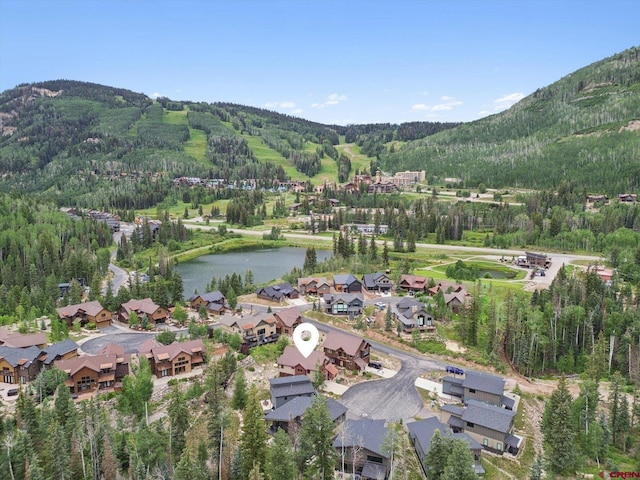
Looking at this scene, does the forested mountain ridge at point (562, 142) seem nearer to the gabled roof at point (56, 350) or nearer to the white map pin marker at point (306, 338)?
the white map pin marker at point (306, 338)

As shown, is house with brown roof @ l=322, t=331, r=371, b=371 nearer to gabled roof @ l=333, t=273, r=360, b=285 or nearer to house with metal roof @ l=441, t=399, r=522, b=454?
house with metal roof @ l=441, t=399, r=522, b=454

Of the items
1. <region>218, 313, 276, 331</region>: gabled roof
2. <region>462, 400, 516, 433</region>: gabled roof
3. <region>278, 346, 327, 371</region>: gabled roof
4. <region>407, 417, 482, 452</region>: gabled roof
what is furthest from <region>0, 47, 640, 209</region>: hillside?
<region>407, 417, 482, 452</region>: gabled roof

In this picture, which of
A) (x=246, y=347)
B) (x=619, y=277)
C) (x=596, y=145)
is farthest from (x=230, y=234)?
(x=596, y=145)

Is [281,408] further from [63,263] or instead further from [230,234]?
[230,234]

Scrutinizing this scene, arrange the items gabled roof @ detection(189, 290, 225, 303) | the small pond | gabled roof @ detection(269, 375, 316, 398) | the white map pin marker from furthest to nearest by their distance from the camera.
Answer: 1. the small pond
2. gabled roof @ detection(189, 290, 225, 303)
3. the white map pin marker
4. gabled roof @ detection(269, 375, 316, 398)

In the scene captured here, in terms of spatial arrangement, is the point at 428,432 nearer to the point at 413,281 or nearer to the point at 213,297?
the point at 213,297

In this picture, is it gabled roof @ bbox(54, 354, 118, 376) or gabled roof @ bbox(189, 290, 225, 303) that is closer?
gabled roof @ bbox(54, 354, 118, 376)
